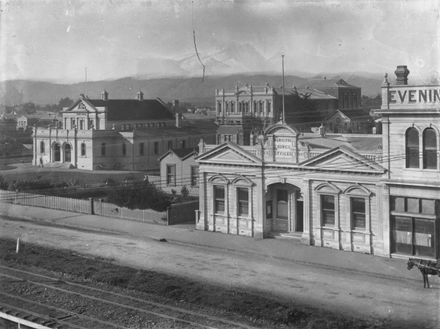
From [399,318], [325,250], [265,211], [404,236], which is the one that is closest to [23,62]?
[265,211]

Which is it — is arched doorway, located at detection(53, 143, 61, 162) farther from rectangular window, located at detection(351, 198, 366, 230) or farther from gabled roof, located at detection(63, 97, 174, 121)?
rectangular window, located at detection(351, 198, 366, 230)

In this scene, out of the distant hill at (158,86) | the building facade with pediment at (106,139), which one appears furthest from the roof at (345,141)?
the building facade with pediment at (106,139)

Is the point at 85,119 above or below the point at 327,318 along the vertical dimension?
above

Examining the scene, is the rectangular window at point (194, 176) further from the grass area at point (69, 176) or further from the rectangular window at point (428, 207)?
the rectangular window at point (428, 207)

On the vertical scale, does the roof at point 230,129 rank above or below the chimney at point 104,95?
below

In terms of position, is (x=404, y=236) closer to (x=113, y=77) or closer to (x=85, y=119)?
(x=113, y=77)

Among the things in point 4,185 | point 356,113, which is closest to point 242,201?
point 4,185

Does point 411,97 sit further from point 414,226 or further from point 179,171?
point 179,171
